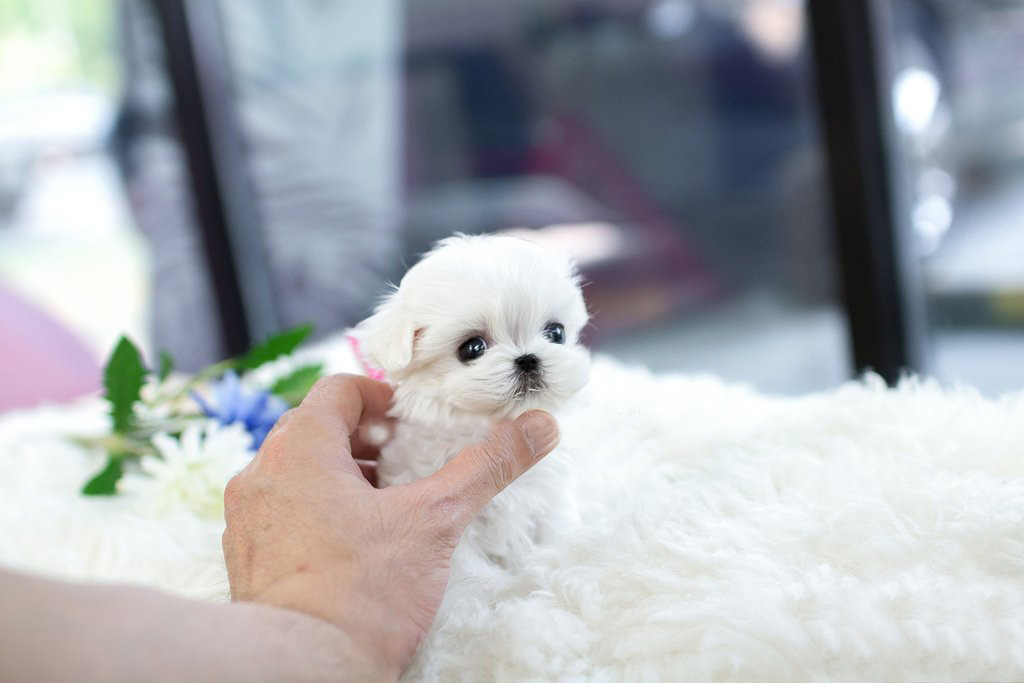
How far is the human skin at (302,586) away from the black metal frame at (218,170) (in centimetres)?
200

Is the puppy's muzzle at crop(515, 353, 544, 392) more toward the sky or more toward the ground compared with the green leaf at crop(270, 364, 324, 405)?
more toward the sky

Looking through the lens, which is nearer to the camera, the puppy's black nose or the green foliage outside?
the puppy's black nose

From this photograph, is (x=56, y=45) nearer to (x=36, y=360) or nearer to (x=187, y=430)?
(x=36, y=360)

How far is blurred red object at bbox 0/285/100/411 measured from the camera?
1863mm

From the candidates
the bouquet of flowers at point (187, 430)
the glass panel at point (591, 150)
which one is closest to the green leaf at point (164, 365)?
the bouquet of flowers at point (187, 430)

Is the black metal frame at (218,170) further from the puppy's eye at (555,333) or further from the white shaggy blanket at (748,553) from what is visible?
the puppy's eye at (555,333)

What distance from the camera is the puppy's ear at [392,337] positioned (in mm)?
686

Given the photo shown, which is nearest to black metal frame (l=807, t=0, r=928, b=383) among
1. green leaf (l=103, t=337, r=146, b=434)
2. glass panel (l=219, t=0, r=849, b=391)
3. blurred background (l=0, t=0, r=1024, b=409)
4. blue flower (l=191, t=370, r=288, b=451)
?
blurred background (l=0, t=0, r=1024, b=409)

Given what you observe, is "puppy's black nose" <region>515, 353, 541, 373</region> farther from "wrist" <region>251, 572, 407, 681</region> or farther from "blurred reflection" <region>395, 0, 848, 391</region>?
"blurred reflection" <region>395, 0, 848, 391</region>

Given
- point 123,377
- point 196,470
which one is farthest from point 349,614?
point 123,377

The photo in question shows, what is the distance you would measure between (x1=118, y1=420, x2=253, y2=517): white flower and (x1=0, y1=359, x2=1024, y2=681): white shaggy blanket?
0.02 m

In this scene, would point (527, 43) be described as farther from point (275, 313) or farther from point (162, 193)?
point (162, 193)

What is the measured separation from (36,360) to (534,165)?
51.3 inches

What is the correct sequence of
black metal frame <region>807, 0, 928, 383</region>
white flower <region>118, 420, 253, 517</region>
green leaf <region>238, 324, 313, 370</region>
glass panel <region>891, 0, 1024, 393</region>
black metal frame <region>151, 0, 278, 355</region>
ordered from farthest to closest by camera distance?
1. black metal frame <region>151, 0, 278, 355</region>
2. glass panel <region>891, 0, 1024, 393</region>
3. black metal frame <region>807, 0, 928, 383</region>
4. green leaf <region>238, 324, 313, 370</region>
5. white flower <region>118, 420, 253, 517</region>
